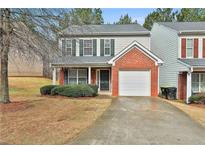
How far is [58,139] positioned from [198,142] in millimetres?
4183

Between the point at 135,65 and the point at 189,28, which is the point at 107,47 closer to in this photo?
the point at 135,65

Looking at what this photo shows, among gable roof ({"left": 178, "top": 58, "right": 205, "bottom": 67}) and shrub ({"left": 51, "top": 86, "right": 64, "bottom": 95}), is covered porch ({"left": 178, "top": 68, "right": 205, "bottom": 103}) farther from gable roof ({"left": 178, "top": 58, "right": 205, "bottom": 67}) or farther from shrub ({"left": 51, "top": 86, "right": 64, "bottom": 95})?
shrub ({"left": 51, "top": 86, "right": 64, "bottom": 95})

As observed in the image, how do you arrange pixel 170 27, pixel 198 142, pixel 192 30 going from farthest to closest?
pixel 170 27 < pixel 192 30 < pixel 198 142

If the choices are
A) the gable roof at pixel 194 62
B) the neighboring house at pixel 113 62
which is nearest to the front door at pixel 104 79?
the neighboring house at pixel 113 62

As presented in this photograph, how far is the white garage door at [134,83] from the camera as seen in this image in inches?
966

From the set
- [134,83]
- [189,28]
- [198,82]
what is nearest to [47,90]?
[134,83]

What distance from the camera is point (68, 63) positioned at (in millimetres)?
25312

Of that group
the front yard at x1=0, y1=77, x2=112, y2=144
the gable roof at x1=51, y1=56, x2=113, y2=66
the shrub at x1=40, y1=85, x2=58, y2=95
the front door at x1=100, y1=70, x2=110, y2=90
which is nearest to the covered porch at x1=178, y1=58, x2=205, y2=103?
the front door at x1=100, y1=70, x2=110, y2=90

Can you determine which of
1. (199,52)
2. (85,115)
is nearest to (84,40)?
(199,52)

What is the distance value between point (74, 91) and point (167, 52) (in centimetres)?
944

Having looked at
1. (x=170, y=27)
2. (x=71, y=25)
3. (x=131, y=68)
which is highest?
(x=170, y=27)

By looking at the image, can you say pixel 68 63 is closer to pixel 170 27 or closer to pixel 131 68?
pixel 131 68

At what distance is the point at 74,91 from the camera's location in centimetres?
2184

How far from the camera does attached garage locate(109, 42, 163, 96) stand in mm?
24297
